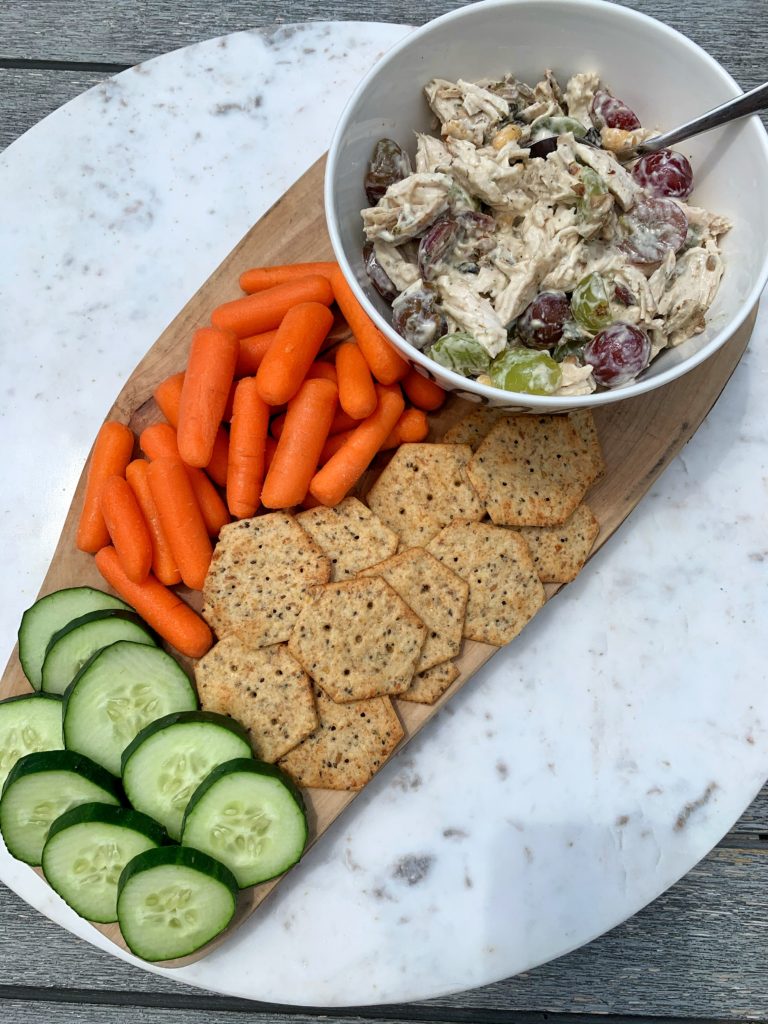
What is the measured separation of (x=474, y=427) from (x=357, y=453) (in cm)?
30

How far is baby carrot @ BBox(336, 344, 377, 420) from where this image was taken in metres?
1.96

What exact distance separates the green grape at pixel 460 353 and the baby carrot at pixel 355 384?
344 millimetres

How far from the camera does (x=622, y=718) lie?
2.19m

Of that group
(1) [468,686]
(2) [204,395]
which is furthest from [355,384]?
(1) [468,686]

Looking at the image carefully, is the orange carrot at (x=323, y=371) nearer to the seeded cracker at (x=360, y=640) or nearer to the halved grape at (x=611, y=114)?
the seeded cracker at (x=360, y=640)

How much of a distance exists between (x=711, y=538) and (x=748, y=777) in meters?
0.63

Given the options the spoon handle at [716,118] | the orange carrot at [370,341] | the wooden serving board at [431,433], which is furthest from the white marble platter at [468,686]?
the spoon handle at [716,118]

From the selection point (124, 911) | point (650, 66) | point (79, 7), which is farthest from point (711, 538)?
point (79, 7)

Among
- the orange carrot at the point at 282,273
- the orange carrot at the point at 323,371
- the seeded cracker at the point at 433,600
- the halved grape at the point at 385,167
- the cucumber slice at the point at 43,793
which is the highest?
the halved grape at the point at 385,167

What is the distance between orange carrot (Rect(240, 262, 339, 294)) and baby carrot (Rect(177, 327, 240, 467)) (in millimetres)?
180

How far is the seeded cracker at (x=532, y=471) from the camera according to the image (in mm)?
1967

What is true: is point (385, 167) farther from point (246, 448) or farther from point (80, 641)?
point (80, 641)

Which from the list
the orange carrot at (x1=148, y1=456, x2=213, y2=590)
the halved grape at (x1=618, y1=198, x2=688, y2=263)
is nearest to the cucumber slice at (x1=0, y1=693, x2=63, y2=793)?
the orange carrot at (x1=148, y1=456, x2=213, y2=590)

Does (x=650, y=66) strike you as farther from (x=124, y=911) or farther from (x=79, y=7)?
(x=124, y=911)
